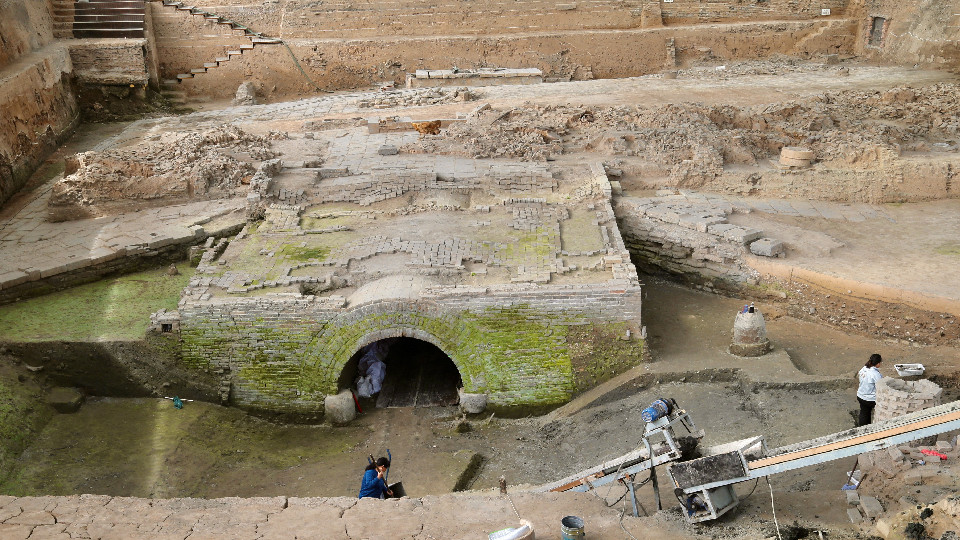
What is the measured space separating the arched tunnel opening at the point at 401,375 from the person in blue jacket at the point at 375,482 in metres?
2.60

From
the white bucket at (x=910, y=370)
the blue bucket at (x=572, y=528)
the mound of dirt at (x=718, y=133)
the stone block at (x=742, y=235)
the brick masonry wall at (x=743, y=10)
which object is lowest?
the white bucket at (x=910, y=370)

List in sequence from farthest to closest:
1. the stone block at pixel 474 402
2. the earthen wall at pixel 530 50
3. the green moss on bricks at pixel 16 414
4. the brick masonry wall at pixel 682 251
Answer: the earthen wall at pixel 530 50 < the brick masonry wall at pixel 682 251 < the stone block at pixel 474 402 < the green moss on bricks at pixel 16 414

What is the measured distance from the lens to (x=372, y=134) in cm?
1519

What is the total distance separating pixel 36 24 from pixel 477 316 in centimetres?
1390

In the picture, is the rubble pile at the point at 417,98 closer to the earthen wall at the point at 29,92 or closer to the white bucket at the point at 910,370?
the earthen wall at the point at 29,92

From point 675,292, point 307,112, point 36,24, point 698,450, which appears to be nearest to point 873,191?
point 675,292

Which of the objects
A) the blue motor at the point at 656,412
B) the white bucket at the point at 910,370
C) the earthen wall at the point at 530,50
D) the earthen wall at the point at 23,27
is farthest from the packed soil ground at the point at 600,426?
the earthen wall at the point at 530,50

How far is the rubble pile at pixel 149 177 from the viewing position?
12.6 metres

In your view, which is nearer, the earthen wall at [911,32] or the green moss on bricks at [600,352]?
the green moss on bricks at [600,352]

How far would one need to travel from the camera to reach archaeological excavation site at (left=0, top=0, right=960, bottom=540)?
6.38 m

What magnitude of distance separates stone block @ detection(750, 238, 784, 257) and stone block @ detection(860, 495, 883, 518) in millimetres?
4892

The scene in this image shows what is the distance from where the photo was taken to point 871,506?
6121 millimetres

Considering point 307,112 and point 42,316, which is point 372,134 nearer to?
point 307,112

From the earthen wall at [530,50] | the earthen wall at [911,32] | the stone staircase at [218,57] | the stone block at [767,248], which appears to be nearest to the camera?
the stone block at [767,248]
